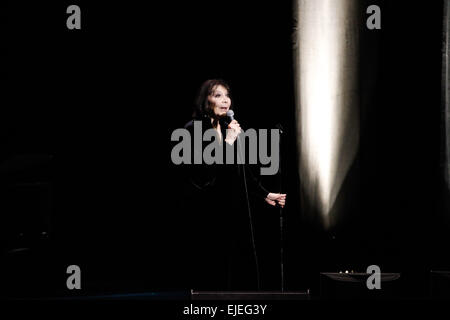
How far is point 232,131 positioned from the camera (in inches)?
133

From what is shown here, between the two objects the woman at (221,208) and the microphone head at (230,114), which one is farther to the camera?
the woman at (221,208)

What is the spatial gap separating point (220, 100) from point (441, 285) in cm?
163

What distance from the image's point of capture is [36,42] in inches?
139

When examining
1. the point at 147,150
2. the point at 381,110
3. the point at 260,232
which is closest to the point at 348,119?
the point at 381,110

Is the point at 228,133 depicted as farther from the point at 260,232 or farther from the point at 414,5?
the point at 414,5

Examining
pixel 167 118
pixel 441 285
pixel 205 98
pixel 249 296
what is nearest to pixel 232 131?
pixel 205 98

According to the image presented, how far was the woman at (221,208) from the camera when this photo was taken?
348cm

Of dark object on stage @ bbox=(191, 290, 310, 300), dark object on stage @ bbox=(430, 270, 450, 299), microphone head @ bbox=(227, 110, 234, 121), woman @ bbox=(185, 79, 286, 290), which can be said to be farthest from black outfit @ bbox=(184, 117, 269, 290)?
dark object on stage @ bbox=(430, 270, 450, 299)

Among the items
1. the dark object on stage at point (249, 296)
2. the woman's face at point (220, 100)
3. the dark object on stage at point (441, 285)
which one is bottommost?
the dark object on stage at point (441, 285)

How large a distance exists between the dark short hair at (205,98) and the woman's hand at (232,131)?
168 mm

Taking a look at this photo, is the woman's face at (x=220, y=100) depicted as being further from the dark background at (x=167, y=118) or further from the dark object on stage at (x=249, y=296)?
the dark object on stage at (x=249, y=296)

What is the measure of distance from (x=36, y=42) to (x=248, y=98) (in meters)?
1.37

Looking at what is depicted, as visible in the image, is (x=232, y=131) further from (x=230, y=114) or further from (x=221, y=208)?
(x=221, y=208)

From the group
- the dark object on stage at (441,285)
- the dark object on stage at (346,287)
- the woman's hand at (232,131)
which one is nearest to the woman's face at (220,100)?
the woman's hand at (232,131)
